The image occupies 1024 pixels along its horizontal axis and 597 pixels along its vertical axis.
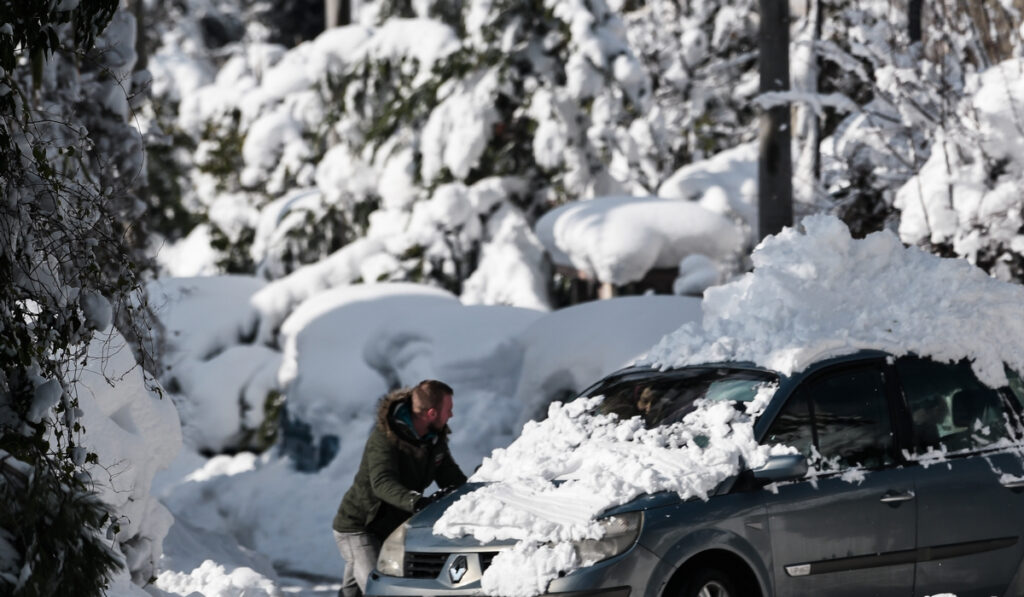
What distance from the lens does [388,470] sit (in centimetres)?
656

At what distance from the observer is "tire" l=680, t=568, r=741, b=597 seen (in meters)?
5.43

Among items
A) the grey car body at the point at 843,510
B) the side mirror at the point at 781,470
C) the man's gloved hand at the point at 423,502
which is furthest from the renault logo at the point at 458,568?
the side mirror at the point at 781,470

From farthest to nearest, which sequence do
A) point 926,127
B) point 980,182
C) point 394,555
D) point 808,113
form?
point 808,113, point 926,127, point 980,182, point 394,555

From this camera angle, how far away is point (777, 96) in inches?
414

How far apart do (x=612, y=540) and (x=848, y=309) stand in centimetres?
202

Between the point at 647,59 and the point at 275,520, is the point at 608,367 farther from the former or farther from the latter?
the point at 647,59

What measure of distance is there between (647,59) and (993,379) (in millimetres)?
13665

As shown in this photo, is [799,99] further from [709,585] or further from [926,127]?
[709,585]

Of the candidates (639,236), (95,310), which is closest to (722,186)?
(639,236)

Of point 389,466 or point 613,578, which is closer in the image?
point 613,578

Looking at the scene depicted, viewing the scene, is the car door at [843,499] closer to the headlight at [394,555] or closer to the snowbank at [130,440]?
the headlight at [394,555]

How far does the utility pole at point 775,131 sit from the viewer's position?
1089 centimetres

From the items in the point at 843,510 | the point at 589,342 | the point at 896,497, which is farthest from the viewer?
the point at 589,342

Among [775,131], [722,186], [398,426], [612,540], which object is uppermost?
[722,186]
